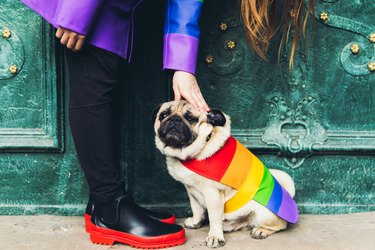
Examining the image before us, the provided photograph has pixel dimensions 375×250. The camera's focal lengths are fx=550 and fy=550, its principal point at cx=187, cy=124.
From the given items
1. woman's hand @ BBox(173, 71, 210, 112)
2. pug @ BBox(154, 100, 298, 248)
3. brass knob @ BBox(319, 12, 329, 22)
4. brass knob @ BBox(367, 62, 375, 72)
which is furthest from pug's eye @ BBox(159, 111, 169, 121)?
brass knob @ BBox(367, 62, 375, 72)

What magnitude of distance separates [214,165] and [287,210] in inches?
14.0

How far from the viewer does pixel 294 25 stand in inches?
97.6

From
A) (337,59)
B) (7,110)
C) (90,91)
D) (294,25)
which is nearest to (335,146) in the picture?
(337,59)

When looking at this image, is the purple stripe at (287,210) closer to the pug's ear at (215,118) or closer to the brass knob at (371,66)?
the pug's ear at (215,118)

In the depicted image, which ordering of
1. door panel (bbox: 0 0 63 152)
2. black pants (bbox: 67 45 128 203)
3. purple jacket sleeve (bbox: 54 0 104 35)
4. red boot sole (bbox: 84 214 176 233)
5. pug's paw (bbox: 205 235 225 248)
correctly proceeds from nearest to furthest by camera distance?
purple jacket sleeve (bbox: 54 0 104 35)
black pants (bbox: 67 45 128 203)
pug's paw (bbox: 205 235 225 248)
red boot sole (bbox: 84 214 176 233)
door panel (bbox: 0 0 63 152)

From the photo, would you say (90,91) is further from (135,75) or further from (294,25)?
(294,25)

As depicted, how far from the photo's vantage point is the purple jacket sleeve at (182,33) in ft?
6.82

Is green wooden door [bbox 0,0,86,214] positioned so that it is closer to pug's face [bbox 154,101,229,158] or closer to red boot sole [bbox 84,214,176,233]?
red boot sole [bbox 84,214,176,233]

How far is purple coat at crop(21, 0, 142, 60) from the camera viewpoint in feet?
6.10

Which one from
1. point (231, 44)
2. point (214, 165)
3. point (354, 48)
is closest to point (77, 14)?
Result: point (214, 165)

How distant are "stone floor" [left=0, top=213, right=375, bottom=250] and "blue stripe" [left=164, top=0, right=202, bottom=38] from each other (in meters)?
0.84

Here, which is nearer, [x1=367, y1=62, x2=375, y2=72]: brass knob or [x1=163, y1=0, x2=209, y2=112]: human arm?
[x1=163, y1=0, x2=209, y2=112]: human arm

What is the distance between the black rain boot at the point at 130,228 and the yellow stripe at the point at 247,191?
23cm

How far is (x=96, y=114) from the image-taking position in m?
2.02
